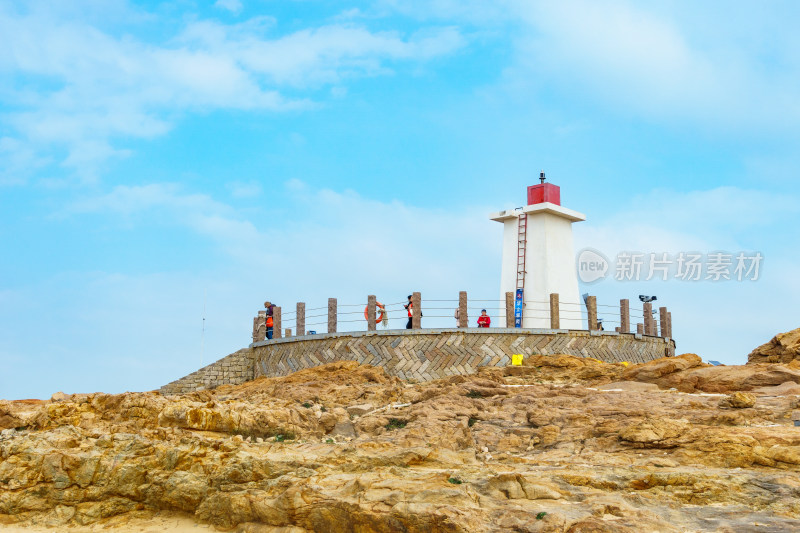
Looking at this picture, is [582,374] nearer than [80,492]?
No

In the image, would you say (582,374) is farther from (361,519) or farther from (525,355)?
(361,519)

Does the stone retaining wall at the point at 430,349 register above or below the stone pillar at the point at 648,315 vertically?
below

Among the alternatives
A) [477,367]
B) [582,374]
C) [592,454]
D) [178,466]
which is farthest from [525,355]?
[178,466]

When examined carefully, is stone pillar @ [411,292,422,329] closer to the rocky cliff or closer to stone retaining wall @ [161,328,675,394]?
stone retaining wall @ [161,328,675,394]

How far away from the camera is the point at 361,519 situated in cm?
779

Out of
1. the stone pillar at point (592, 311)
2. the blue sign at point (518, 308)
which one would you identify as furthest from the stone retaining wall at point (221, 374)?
the stone pillar at point (592, 311)

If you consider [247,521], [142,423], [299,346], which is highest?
[299,346]

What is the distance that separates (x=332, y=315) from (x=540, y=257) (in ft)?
25.1

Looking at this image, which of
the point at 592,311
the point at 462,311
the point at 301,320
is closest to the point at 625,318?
the point at 592,311

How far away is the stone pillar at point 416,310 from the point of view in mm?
22022

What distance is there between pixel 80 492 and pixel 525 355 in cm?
1372

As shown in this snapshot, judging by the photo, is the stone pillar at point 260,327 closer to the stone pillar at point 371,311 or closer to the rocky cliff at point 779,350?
the stone pillar at point 371,311

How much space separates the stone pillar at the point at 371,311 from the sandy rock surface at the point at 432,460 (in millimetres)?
6265

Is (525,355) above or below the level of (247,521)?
above
